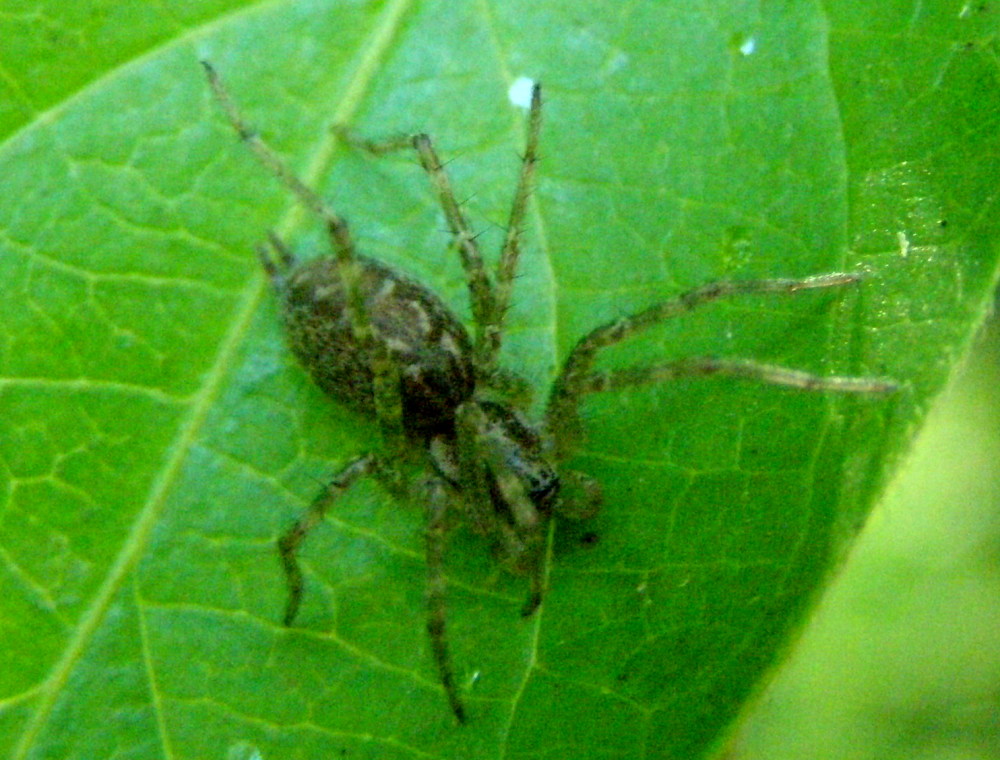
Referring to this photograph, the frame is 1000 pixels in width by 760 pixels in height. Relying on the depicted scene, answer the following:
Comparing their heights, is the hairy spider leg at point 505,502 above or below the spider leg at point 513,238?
below

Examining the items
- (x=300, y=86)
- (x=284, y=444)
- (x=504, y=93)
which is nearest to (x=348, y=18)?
(x=300, y=86)

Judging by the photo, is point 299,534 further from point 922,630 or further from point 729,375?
point 922,630

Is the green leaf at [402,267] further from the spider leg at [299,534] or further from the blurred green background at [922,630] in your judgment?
the blurred green background at [922,630]

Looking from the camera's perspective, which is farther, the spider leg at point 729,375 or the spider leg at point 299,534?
the spider leg at point 299,534

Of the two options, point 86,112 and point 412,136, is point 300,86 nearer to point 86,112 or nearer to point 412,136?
point 412,136

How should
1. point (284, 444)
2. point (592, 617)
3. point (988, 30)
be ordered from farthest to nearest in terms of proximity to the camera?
point (284, 444) → point (592, 617) → point (988, 30)

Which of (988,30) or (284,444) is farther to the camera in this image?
(284,444)

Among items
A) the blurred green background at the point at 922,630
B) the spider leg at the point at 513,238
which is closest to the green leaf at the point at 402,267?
the spider leg at the point at 513,238

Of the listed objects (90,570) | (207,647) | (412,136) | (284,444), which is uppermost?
(412,136)
